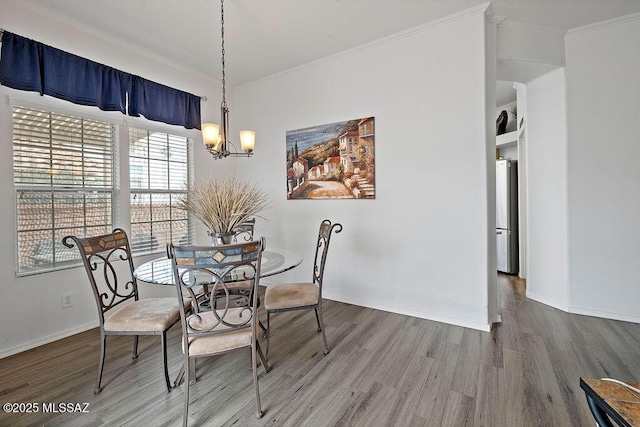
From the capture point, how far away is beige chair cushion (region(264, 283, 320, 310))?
2.33 meters

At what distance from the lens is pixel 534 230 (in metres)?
3.60

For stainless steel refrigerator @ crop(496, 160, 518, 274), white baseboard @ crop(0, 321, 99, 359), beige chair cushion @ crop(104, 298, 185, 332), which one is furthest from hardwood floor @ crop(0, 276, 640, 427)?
stainless steel refrigerator @ crop(496, 160, 518, 274)

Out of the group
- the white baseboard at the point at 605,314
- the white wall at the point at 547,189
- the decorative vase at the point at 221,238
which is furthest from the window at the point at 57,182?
the white baseboard at the point at 605,314

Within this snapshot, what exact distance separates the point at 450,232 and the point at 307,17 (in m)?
2.52

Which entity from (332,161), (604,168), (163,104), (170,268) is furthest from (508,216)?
(163,104)

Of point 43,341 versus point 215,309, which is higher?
point 215,309

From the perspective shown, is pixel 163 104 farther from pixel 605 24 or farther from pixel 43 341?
pixel 605 24

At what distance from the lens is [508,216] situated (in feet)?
15.7

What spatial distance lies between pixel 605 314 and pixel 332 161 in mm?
→ 3320

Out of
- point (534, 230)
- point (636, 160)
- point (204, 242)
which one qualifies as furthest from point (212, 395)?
point (636, 160)

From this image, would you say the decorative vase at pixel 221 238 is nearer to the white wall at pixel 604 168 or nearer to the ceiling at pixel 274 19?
the ceiling at pixel 274 19

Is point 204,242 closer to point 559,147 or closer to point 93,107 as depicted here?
point 93,107

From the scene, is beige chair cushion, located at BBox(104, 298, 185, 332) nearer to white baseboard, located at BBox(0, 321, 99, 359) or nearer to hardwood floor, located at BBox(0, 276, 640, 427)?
hardwood floor, located at BBox(0, 276, 640, 427)

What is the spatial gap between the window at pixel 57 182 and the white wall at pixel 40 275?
7cm
